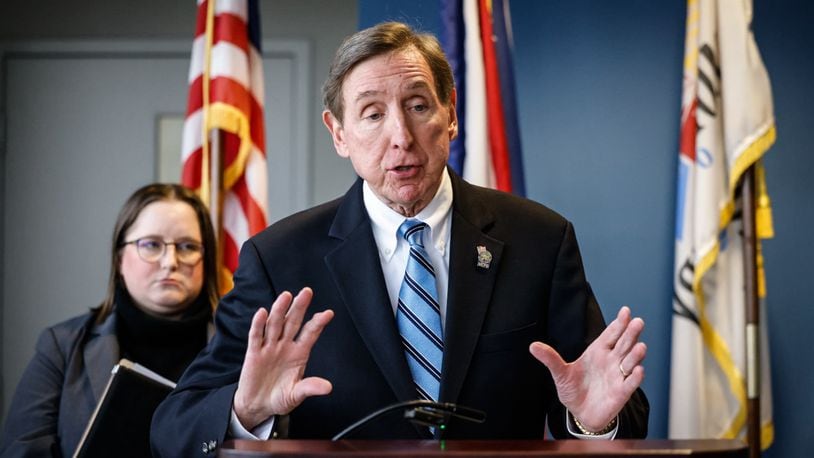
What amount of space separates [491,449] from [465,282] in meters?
0.78

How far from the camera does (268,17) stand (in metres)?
5.18

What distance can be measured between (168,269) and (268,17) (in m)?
2.37

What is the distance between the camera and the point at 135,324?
3068 mm

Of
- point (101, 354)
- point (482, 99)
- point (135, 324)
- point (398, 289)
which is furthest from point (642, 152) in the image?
point (398, 289)

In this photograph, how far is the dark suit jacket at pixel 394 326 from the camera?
6.10 feet

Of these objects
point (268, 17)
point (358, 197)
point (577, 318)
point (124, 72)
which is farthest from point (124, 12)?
point (577, 318)

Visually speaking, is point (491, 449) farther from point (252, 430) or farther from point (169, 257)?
point (169, 257)

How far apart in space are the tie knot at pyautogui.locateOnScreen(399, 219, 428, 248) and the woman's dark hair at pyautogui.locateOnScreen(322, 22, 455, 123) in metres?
0.24

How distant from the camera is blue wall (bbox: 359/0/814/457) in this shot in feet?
12.3

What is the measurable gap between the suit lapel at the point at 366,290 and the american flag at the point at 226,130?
5.44 feet

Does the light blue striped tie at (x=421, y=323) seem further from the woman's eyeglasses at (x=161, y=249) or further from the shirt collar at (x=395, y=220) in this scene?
the woman's eyeglasses at (x=161, y=249)

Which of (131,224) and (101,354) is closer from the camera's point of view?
(101,354)

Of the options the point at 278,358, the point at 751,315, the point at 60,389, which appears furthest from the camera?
the point at 751,315

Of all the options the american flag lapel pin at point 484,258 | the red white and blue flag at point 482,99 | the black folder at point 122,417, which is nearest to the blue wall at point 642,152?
the red white and blue flag at point 482,99
